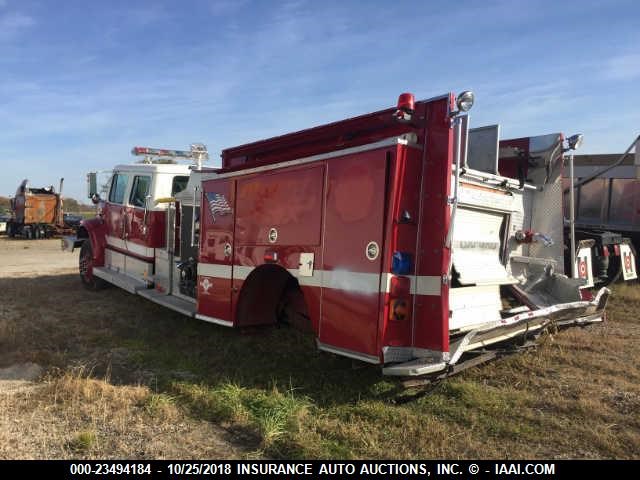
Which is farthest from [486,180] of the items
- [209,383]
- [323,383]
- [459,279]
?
[209,383]

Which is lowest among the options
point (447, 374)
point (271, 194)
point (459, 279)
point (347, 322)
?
point (447, 374)

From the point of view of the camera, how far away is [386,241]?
3885 millimetres

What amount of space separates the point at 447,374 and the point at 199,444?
1859 mm

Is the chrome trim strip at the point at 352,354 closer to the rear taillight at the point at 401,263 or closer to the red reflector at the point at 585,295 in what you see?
the rear taillight at the point at 401,263

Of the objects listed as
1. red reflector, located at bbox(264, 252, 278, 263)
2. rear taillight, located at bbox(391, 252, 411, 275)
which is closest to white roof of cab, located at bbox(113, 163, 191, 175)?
red reflector, located at bbox(264, 252, 278, 263)

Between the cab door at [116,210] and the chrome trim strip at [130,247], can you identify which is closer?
the chrome trim strip at [130,247]

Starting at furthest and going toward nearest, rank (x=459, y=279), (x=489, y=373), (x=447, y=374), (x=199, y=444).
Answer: (x=489, y=373)
(x=459, y=279)
(x=447, y=374)
(x=199, y=444)

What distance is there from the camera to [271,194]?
4.97 m

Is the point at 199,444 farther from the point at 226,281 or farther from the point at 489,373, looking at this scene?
the point at 489,373

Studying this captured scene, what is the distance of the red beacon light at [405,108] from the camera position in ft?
12.8

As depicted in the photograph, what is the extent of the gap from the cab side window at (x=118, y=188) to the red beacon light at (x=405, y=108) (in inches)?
238

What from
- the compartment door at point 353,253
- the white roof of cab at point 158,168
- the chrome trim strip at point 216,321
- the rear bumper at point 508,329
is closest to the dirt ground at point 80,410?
the chrome trim strip at point 216,321

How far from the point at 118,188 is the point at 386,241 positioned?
6.46 metres
